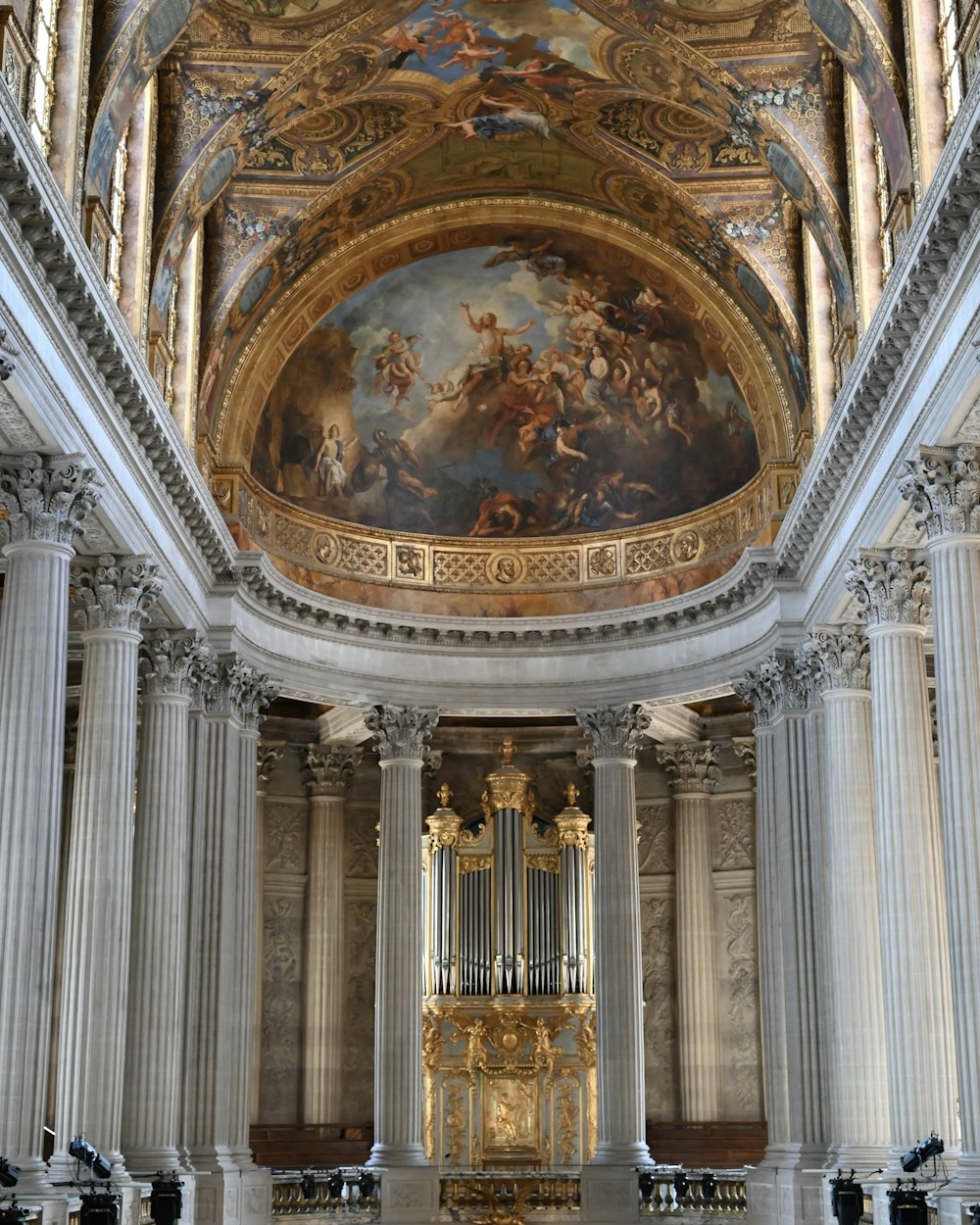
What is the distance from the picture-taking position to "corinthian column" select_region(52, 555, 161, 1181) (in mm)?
27250

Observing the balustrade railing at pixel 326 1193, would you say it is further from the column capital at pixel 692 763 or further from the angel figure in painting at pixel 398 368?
the angel figure in painting at pixel 398 368

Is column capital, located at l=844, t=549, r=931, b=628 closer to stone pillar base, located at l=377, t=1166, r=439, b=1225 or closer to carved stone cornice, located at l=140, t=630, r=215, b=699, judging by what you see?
carved stone cornice, located at l=140, t=630, r=215, b=699

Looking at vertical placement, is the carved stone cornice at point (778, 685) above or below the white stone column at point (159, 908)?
above

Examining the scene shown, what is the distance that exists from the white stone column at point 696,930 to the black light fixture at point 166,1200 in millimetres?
15313

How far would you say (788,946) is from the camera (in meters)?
33.7

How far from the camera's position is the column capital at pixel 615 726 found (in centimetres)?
3844

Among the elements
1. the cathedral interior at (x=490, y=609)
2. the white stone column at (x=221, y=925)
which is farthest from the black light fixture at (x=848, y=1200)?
the white stone column at (x=221, y=925)

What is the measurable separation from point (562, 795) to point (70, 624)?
14.6m

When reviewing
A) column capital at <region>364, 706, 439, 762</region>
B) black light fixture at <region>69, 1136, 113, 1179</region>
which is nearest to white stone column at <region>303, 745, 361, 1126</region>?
column capital at <region>364, 706, 439, 762</region>

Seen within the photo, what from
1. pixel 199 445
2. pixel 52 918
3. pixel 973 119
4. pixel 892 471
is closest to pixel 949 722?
pixel 892 471

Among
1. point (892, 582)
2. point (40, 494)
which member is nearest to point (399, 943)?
point (892, 582)

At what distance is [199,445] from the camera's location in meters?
35.0

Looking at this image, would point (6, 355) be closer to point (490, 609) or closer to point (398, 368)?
point (398, 368)

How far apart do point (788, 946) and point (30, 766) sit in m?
16.1
